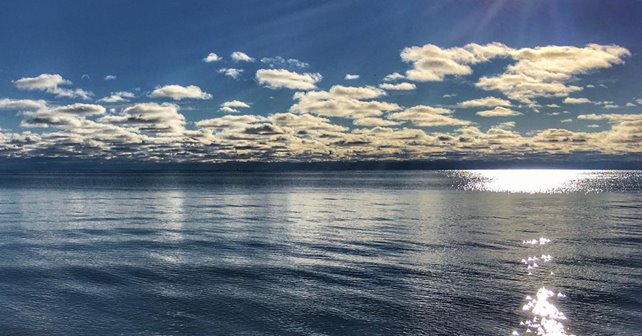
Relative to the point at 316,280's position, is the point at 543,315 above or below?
below

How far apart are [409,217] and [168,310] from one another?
38320mm

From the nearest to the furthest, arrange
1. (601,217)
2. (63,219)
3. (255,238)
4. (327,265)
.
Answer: (327,265) < (255,238) < (63,219) < (601,217)

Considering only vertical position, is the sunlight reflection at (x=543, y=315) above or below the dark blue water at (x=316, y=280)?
below

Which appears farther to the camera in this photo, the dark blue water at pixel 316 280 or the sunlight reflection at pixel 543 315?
the dark blue water at pixel 316 280

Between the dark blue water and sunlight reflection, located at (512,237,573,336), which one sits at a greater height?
the dark blue water

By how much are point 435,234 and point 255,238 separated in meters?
14.1

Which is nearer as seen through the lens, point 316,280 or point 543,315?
point 543,315

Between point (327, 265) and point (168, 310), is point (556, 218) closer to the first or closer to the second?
point (327, 265)

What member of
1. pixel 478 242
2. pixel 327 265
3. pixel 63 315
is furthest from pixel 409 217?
pixel 63 315

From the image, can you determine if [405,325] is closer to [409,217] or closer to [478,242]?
[478,242]

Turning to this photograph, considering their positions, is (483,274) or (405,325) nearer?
(405,325)

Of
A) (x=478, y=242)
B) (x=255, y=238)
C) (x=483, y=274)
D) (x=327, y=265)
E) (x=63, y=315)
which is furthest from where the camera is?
(x=255, y=238)

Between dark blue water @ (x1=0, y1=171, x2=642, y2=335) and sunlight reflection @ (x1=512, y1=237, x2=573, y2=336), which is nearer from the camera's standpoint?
sunlight reflection @ (x1=512, y1=237, x2=573, y2=336)

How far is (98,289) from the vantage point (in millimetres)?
21516
